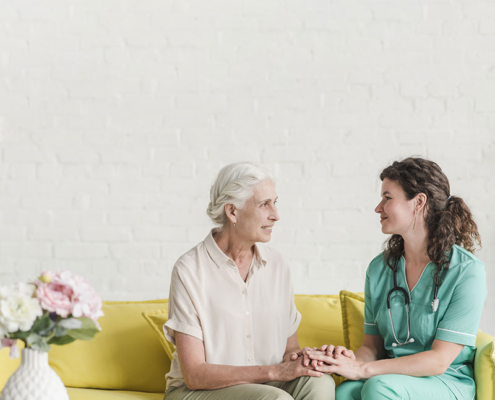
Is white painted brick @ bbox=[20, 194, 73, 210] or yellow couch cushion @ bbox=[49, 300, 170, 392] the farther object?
white painted brick @ bbox=[20, 194, 73, 210]

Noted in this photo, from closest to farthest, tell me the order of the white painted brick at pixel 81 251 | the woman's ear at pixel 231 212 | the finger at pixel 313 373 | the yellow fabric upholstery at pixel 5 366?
the finger at pixel 313 373, the woman's ear at pixel 231 212, the yellow fabric upholstery at pixel 5 366, the white painted brick at pixel 81 251

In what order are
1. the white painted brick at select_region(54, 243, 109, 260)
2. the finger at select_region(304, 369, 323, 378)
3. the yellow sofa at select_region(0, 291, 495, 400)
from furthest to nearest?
the white painted brick at select_region(54, 243, 109, 260) → the yellow sofa at select_region(0, 291, 495, 400) → the finger at select_region(304, 369, 323, 378)

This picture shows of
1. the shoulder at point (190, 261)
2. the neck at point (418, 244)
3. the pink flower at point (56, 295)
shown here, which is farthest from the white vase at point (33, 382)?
the neck at point (418, 244)

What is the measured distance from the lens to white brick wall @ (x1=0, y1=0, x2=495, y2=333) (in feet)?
→ 10.4

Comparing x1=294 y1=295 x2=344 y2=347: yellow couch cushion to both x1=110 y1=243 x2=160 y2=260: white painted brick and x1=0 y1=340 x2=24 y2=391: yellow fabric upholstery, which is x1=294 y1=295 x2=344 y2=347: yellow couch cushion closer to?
x1=110 y1=243 x2=160 y2=260: white painted brick

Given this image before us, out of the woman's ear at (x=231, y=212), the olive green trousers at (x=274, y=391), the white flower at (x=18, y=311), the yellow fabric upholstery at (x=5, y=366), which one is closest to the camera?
the white flower at (x=18, y=311)

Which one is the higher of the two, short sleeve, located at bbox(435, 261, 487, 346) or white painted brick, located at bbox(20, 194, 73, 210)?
white painted brick, located at bbox(20, 194, 73, 210)

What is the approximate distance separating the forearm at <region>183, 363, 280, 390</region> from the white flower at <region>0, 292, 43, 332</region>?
72cm

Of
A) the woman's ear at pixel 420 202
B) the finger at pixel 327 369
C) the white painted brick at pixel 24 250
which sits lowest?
the finger at pixel 327 369

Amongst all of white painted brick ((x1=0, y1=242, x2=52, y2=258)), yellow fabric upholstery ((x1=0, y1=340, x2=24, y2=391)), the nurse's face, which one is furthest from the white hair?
white painted brick ((x1=0, y1=242, x2=52, y2=258))

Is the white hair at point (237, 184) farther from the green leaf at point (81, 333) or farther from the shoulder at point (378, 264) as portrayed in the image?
the green leaf at point (81, 333)

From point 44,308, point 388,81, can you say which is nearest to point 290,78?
point 388,81

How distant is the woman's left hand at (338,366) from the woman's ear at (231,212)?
55 centimetres

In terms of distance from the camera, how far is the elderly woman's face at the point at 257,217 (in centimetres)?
225
